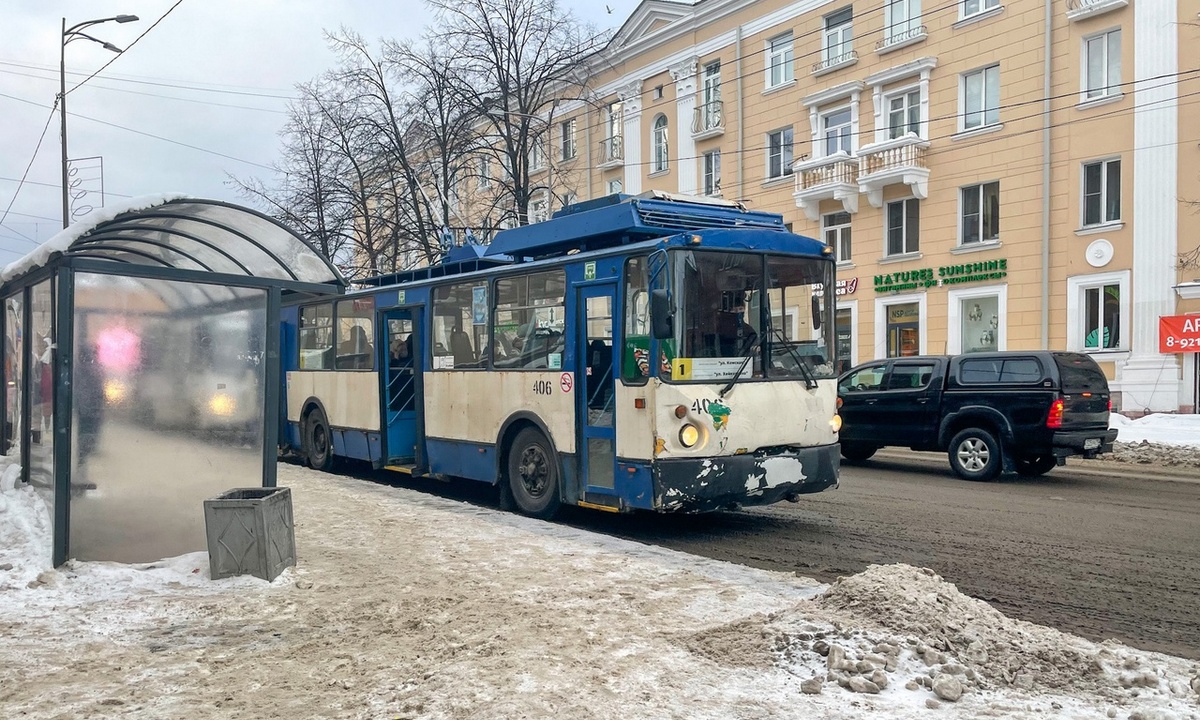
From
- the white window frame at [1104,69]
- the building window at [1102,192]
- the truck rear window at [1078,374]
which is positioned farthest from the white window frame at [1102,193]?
the truck rear window at [1078,374]

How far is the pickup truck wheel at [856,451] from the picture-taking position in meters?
16.3

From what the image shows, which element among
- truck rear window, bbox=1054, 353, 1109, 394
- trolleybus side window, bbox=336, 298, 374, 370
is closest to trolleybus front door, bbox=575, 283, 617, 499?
trolleybus side window, bbox=336, 298, 374, 370

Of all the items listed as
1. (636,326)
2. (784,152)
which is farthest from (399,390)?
(784,152)

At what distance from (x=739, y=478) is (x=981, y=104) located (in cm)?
2153

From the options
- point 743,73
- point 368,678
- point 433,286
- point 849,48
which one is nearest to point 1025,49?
point 849,48

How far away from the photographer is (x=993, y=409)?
1414 centimetres

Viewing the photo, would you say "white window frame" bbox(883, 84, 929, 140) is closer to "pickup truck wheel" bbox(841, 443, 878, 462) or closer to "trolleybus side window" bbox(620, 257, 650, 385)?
"pickup truck wheel" bbox(841, 443, 878, 462)

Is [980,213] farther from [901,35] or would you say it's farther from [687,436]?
[687,436]

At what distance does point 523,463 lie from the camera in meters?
11.0

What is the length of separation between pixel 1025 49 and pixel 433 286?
1972 centimetres

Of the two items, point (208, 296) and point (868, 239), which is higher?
point (868, 239)

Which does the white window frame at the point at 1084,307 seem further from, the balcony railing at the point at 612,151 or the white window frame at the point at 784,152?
the balcony railing at the point at 612,151

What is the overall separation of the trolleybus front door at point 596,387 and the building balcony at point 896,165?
20368 mm

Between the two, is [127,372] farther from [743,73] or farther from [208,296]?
[743,73]
